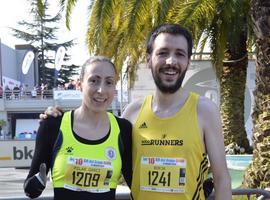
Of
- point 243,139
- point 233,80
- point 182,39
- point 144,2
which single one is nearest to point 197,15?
point 144,2

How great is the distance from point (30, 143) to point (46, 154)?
14019mm

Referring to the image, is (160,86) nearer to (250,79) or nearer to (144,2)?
(144,2)

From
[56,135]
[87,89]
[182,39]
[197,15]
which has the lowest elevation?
[56,135]

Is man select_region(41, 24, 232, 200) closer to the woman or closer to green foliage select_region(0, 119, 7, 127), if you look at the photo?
the woman

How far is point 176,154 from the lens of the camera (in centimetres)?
275

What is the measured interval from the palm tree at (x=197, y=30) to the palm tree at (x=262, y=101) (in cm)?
236

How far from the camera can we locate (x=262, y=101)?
7.48 meters

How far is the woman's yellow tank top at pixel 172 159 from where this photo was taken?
2742 millimetres

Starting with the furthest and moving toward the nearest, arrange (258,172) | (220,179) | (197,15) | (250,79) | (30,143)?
1. (250,79)
2. (30,143)
3. (197,15)
4. (258,172)
5. (220,179)

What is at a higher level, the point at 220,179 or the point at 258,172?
the point at 220,179

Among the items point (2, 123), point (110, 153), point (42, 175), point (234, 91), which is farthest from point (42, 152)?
point (2, 123)

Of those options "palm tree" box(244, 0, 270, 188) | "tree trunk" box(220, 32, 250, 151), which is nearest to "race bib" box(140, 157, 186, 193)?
"palm tree" box(244, 0, 270, 188)

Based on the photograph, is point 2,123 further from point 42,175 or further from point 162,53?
point 162,53

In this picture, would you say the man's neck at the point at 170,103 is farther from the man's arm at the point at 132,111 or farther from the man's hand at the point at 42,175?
the man's hand at the point at 42,175
